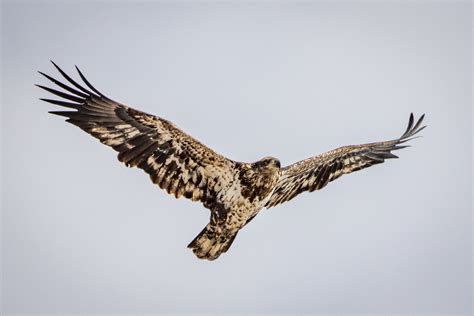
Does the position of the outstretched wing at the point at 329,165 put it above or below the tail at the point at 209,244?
above

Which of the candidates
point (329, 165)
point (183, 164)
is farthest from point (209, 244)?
point (329, 165)

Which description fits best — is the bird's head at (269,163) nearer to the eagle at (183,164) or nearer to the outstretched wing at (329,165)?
A: the eagle at (183,164)

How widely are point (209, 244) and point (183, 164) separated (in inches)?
53.3

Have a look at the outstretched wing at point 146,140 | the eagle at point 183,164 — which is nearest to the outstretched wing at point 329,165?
the eagle at point 183,164

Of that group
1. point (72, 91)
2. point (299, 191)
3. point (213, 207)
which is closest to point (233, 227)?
point (213, 207)

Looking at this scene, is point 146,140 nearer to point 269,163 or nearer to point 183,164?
point 183,164

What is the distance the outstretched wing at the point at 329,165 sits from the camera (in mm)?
15500

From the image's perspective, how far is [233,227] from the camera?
1481 cm

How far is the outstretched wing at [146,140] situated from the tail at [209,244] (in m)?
0.82

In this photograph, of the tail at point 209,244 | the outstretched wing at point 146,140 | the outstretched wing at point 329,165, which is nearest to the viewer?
the outstretched wing at point 146,140

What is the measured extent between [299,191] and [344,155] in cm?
100

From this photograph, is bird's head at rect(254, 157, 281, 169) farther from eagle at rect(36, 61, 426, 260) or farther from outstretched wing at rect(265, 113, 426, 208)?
outstretched wing at rect(265, 113, 426, 208)

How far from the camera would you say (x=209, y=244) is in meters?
14.9

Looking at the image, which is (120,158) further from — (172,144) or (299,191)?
(299,191)
